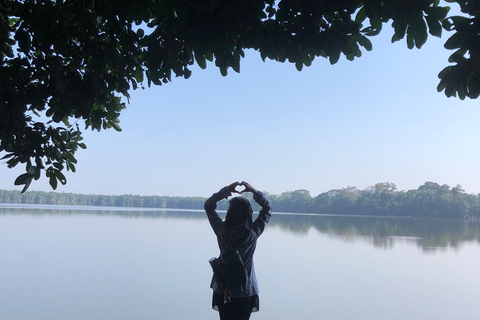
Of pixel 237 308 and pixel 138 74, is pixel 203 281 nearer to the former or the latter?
pixel 237 308

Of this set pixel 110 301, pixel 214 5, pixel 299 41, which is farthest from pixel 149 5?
pixel 110 301

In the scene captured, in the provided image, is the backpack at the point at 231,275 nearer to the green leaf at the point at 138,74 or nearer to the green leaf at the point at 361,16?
the green leaf at the point at 138,74

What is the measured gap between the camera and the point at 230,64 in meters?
1.93

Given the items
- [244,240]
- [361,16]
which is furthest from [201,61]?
[244,240]

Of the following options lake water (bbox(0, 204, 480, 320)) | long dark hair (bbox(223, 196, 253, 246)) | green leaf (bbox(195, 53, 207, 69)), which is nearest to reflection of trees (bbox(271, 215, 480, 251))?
lake water (bbox(0, 204, 480, 320))

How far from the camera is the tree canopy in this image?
155 cm

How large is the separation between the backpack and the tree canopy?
2.90 feet

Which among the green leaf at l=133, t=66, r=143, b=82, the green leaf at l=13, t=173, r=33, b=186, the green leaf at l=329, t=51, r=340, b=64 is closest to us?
the green leaf at l=329, t=51, r=340, b=64

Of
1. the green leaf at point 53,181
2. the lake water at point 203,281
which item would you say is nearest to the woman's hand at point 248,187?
the green leaf at point 53,181

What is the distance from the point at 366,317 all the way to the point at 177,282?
2.91 metres

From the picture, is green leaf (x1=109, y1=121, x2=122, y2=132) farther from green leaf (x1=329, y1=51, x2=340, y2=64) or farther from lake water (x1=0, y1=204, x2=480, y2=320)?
lake water (x1=0, y1=204, x2=480, y2=320)

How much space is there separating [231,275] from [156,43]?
112 centimetres

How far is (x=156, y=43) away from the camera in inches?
75.0

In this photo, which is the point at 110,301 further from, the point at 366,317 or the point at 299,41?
the point at 299,41
